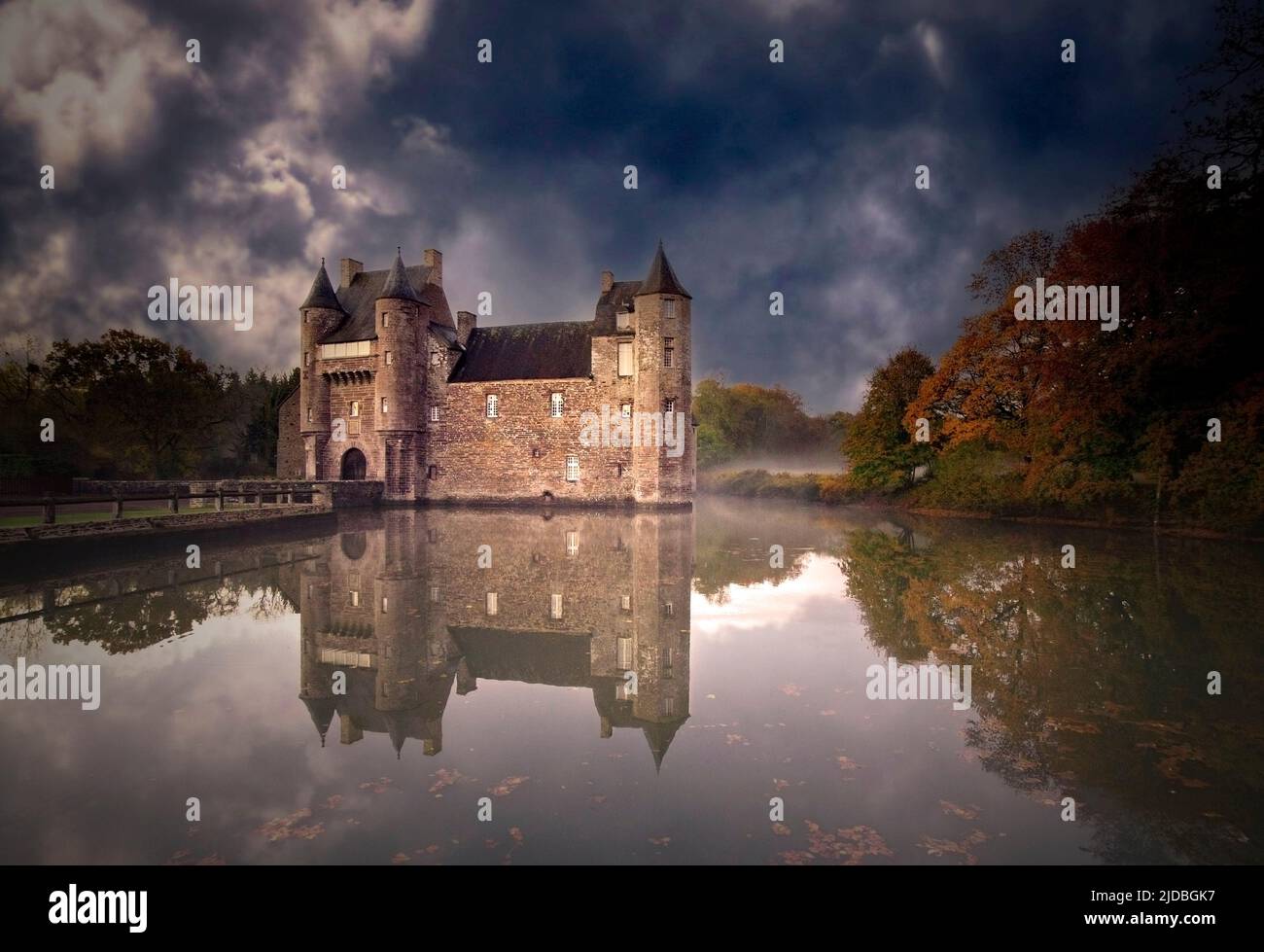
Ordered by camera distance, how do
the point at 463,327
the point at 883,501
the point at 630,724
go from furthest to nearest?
the point at 463,327 → the point at 883,501 → the point at 630,724

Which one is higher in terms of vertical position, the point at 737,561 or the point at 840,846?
the point at 737,561

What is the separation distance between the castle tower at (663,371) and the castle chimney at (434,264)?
15754 millimetres

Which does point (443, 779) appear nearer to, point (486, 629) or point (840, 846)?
point (840, 846)

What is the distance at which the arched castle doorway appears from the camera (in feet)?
129

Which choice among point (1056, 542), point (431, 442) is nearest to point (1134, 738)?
point (1056, 542)

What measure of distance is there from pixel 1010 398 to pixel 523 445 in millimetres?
24740

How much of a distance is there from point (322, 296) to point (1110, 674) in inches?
1663

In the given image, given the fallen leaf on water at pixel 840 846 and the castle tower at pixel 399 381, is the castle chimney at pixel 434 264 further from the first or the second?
the fallen leaf on water at pixel 840 846

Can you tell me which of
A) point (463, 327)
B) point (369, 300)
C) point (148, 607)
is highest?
point (369, 300)

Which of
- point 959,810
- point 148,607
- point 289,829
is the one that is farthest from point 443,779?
point 148,607

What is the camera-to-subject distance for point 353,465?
1558 inches

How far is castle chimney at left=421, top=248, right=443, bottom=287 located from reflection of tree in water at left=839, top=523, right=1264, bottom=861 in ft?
116

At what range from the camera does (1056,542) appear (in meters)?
20.9
